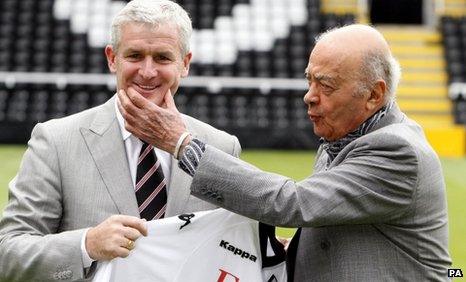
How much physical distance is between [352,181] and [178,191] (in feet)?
1.85

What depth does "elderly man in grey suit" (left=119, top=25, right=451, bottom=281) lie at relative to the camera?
2863mm

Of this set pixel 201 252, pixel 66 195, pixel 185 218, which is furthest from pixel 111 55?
pixel 201 252

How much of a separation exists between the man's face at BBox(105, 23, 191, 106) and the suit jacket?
19cm

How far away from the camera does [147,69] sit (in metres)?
2.98

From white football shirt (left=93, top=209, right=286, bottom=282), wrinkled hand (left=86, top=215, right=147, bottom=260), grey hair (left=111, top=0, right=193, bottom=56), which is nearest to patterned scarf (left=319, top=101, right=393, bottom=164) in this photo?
white football shirt (left=93, top=209, right=286, bottom=282)

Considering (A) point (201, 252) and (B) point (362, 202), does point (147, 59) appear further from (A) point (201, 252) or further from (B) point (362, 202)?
(B) point (362, 202)

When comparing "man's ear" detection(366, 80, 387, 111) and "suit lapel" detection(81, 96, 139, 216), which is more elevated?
"man's ear" detection(366, 80, 387, 111)

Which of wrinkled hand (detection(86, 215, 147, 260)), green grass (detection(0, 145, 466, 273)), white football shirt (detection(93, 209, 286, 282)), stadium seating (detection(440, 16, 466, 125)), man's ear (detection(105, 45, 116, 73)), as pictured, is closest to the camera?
wrinkled hand (detection(86, 215, 147, 260))

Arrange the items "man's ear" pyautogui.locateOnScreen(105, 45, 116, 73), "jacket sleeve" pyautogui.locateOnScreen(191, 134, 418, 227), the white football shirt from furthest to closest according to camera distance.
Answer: "man's ear" pyautogui.locateOnScreen(105, 45, 116, 73)
the white football shirt
"jacket sleeve" pyautogui.locateOnScreen(191, 134, 418, 227)

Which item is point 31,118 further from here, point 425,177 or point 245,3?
point 425,177

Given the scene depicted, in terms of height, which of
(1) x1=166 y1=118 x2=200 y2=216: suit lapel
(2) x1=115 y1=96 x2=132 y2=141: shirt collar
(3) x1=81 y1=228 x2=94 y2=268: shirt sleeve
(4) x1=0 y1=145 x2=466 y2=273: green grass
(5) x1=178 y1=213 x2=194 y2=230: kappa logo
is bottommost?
(4) x1=0 y1=145 x2=466 y2=273: green grass

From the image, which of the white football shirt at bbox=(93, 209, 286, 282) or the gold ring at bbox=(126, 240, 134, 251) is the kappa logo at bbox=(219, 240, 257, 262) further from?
the gold ring at bbox=(126, 240, 134, 251)

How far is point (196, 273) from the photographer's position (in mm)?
3021

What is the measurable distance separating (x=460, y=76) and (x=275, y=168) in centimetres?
647
